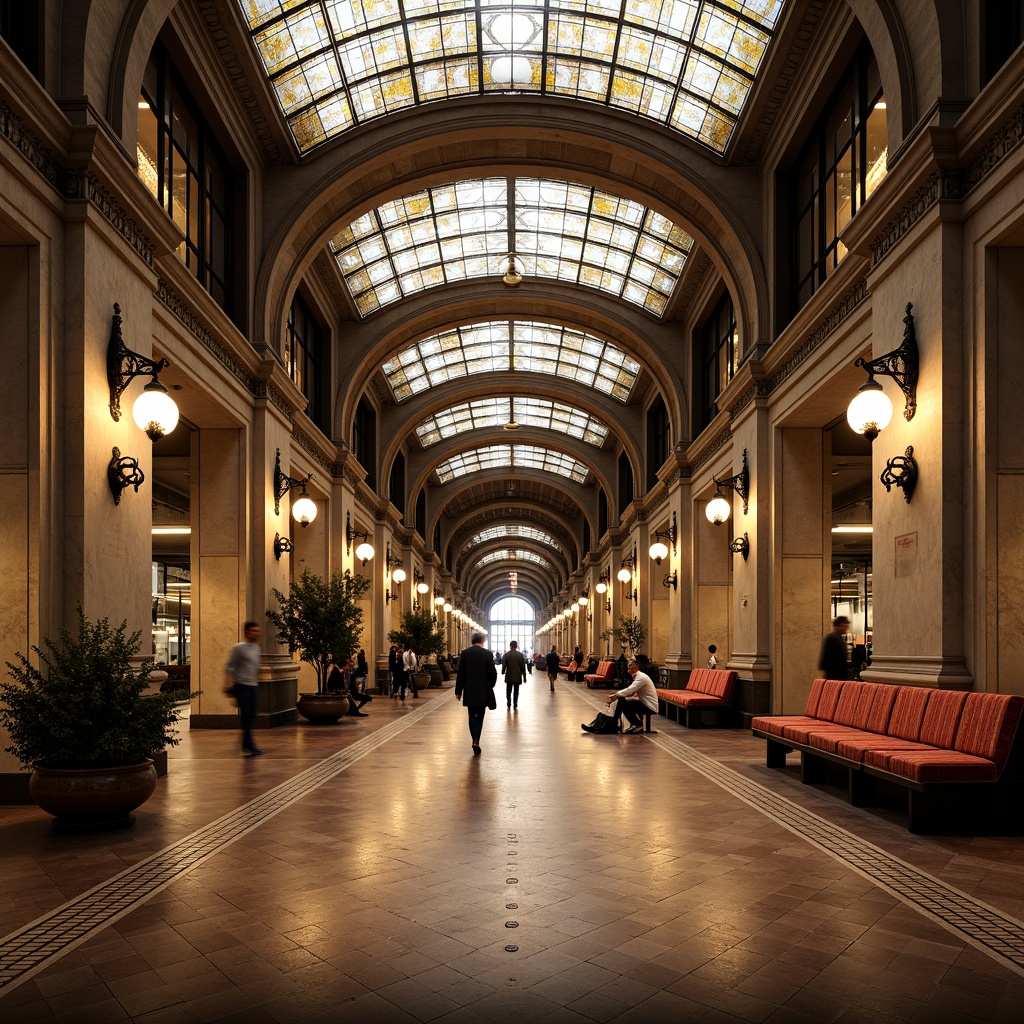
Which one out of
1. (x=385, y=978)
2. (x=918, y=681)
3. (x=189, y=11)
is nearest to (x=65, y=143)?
(x=189, y=11)

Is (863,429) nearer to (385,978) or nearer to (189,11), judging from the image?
(385,978)

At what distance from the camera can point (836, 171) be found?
12.4 meters

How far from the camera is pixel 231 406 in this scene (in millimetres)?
13609

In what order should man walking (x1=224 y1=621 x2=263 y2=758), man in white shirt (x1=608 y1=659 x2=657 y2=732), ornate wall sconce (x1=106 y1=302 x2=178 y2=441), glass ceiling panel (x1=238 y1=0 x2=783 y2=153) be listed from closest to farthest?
ornate wall sconce (x1=106 y1=302 x2=178 y2=441)
man walking (x1=224 y1=621 x2=263 y2=758)
glass ceiling panel (x1=238 y1=0 x2=783 y2=153)
man in white shirt (x1=608 y1=659 x2=657 y2=732)

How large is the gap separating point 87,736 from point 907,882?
18.0 ft

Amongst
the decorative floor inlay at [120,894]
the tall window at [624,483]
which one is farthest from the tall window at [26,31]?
the tall window at [624,483]

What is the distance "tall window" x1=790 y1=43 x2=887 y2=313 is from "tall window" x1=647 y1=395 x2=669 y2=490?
1211cm

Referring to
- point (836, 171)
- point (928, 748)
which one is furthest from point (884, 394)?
point (836, 171)

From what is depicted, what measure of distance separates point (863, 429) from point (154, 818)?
275 inches

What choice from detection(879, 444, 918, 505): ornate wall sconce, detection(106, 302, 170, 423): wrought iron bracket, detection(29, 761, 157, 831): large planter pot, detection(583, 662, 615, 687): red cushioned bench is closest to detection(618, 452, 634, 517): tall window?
detection(583, 662, 615, 687): red cushioned bench

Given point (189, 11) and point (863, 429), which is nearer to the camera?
point (863, 429)

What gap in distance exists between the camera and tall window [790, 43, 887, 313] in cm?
1098

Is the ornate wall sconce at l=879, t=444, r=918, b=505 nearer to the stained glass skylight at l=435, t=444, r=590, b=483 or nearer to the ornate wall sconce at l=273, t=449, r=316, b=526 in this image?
the ornate wall sconce at l=273, t=449, r=316, b=526

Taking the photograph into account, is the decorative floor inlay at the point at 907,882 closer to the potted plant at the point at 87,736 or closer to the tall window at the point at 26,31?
the potted plant at the point at 87,736
